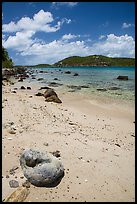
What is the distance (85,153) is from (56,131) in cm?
242

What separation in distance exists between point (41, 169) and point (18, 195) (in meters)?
0.86

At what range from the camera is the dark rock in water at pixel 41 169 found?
609 centimetres

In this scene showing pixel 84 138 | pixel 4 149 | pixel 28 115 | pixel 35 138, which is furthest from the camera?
pixel 28 115

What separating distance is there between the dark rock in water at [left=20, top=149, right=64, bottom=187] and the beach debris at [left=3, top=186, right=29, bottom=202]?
1.08 feet

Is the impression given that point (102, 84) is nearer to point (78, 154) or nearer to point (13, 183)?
point (78, 154)

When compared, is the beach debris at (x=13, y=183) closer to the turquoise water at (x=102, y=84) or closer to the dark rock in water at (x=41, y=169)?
the dark rock in water at (x=41, y=169)

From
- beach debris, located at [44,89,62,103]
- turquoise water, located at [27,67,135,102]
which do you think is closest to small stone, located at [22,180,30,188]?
beach debris, located at [44,89,62,103]

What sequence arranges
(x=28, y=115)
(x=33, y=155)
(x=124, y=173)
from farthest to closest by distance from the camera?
(x=28, y=115) → (x=124, y=173) → (x=33, y=155)

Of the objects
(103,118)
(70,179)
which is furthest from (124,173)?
(103,118)

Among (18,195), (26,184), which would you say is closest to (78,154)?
(26,184)

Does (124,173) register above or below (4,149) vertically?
below

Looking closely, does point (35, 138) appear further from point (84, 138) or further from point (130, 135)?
point (130, 135)

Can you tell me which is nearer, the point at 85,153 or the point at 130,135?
the point at 85,153

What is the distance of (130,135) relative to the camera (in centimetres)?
1163
